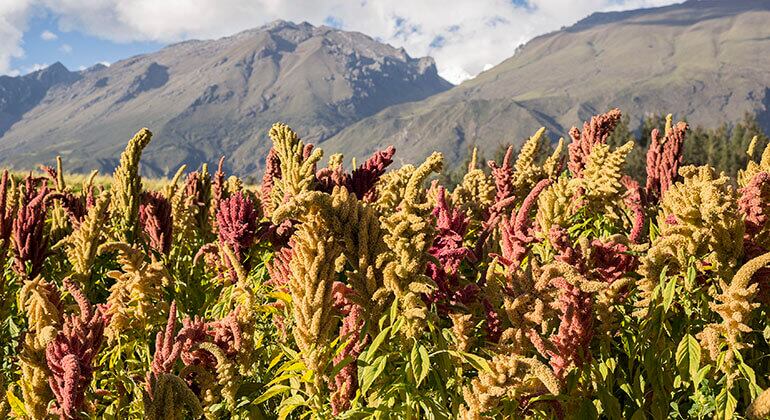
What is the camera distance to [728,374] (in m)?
2.06

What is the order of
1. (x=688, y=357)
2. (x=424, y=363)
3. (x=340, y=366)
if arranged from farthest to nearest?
(x=688, y=357), (x=340, y=366), (x=424, y=363)

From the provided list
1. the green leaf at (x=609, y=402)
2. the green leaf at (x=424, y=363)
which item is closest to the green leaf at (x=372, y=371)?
the green leaf at (x=424, y=363)

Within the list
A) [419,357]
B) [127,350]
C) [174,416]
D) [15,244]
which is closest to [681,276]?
[419,357]

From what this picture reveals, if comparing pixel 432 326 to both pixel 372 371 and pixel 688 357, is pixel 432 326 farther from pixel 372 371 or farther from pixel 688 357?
pixel 688 357

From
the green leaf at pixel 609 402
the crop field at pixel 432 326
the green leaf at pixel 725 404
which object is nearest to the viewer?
the crop field at pixel 432 326

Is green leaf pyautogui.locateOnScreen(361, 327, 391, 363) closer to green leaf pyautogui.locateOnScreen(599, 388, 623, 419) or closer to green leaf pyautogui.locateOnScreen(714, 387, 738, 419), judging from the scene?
green leaf pyautogui.locateOnScreen(599, 388, 623, 419)

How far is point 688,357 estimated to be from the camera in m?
2.12

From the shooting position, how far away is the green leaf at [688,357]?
2037mm

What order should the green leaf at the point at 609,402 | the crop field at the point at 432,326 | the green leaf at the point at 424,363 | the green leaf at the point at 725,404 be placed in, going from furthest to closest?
the green leaf at the point at 609,402 → the green leaf at the point at 725,404 → the crop field at the point at 432,326 → the green leaf at the point at 424,363

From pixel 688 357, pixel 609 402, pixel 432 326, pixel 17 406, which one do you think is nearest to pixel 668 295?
pixel 688 357

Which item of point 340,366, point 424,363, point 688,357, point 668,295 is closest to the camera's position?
point 424,363

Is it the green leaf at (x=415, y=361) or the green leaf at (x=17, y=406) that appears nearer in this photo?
the green leaf at (x=415, y=361)

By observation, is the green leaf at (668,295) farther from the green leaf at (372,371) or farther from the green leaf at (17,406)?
the green leaf at (17,406)

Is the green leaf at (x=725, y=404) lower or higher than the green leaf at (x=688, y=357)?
lower
